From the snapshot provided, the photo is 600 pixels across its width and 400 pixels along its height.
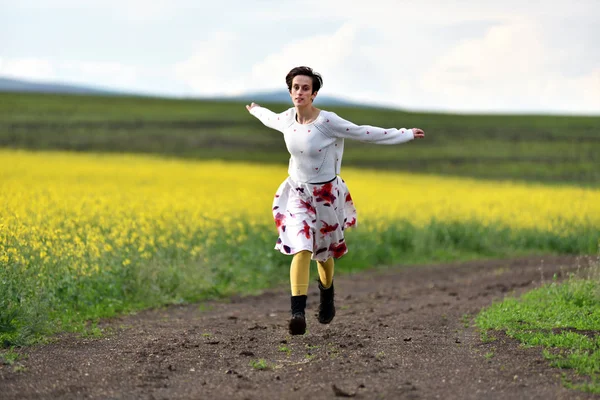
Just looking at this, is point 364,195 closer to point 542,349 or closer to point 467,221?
point 467,221

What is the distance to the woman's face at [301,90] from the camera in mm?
7746

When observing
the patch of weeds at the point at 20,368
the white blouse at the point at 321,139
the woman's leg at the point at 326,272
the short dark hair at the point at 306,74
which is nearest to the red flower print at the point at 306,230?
the white blouse at the point at 321,139

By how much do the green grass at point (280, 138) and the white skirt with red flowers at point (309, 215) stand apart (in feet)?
102

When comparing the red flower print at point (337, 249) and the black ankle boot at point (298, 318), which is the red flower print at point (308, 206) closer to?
the red flower print at point (337, 249)

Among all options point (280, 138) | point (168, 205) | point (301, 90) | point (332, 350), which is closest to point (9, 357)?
point (332, 350)

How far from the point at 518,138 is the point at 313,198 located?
49.2m

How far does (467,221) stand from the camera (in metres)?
20.1

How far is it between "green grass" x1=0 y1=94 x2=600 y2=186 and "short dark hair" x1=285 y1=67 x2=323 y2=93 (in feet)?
103

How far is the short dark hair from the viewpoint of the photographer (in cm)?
786

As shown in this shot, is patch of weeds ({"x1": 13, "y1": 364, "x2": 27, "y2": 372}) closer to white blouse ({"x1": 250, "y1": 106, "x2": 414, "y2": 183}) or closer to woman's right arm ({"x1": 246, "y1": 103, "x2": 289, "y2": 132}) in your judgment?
white blouse ({"x1": 250, "y1": 106, "x2": 414, "y2": 183})

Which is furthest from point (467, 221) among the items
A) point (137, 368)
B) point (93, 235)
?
point (137, 368)

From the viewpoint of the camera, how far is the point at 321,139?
7.75 m

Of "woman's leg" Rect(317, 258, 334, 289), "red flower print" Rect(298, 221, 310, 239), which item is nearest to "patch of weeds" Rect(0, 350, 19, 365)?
"red flower print" Rect(298, 221, 310, 239)

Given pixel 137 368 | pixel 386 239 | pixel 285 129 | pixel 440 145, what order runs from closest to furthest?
pixel 137 368, pixel 285 129, pixel 386 239, pixel 440 145
